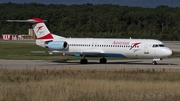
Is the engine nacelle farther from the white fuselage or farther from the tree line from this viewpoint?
the tree line

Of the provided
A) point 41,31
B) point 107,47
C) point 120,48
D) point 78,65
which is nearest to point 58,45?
point 41,31

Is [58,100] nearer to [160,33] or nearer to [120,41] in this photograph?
[120,41]

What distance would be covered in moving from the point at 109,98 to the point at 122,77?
1109 centimetres

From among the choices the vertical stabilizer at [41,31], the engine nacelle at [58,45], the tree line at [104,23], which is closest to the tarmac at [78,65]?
the engine nacelle at [58,45]

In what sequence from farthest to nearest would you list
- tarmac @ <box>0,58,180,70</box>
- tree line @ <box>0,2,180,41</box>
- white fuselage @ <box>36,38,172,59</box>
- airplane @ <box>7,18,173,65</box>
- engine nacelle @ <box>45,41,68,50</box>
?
tree line @ <box>0,2,180,41</box>, engine nacelle @ <box>45,41,68,50</box>, airplane @ <box>7,18,173,65</box>, white fuselage @ <box>36,38,172,59</box>, tarmac @ <box>0,58,180,70</box>

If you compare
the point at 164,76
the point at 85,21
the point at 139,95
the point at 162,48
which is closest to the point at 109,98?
the point at 139,95

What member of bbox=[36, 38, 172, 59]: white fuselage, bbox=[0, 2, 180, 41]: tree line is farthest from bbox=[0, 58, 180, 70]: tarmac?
bbox=[0, 2, 180, 41]: tree line

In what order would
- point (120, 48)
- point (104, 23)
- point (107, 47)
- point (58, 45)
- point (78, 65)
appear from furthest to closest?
point (104, 23), point (58, 45), point (107, 47), point (120, 48), point (78, 65)

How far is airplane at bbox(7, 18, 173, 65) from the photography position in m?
42.7

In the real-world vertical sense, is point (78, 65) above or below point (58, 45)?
below

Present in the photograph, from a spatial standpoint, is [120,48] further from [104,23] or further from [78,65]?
[104,23]

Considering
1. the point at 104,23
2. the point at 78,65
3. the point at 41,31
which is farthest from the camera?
the point at 104,23

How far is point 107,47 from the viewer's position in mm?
43969

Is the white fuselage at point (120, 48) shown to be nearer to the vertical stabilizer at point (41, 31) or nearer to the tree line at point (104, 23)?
the vertical stabilizer at point (41, 31)
